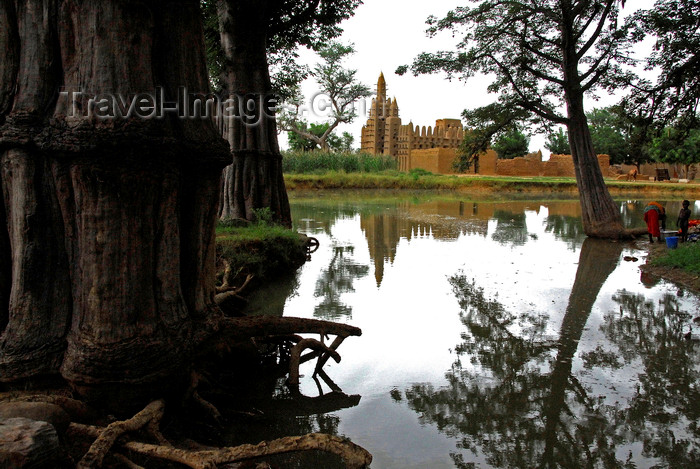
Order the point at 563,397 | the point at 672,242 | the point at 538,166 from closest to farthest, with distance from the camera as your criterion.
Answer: the point at 563,397, the point at 672,242, the point at 538,166

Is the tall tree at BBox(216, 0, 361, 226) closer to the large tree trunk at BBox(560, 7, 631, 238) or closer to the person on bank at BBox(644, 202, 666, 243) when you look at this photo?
the large tree trunk at BBox(560, 7, 631, 238)

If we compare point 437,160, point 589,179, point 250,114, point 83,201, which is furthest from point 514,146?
point 83,201

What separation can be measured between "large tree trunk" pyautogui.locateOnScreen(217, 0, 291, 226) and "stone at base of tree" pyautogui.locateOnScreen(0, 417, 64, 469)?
8.27 meters

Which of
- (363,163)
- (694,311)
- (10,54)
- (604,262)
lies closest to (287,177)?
(363,163)

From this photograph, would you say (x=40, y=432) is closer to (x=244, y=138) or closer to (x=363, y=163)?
(x=244, y=138)

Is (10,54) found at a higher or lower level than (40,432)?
higher

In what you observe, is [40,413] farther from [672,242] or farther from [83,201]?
[672,242]

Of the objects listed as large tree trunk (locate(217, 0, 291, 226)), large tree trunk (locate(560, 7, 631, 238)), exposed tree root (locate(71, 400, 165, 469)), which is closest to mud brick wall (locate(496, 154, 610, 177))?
large tree trunk (locate(560, 7, 631, 238))

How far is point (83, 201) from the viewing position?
3236mm

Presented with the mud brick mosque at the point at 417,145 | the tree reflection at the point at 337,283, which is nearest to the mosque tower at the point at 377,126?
the mud brick mosque at the point at 417,145

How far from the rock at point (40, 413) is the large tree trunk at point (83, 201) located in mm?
299

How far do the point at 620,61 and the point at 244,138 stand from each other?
9637 mm

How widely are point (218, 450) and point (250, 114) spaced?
875 centimetres

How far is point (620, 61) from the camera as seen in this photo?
45.8ft
